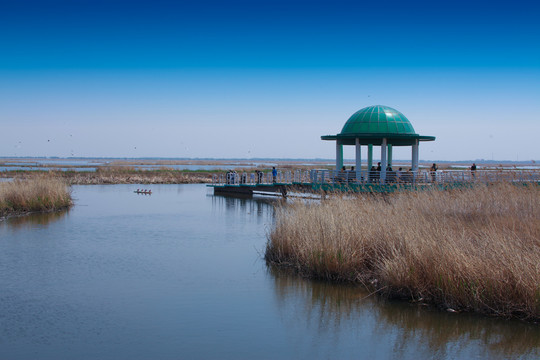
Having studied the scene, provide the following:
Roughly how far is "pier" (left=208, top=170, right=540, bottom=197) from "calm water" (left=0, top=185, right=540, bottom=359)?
605 cm

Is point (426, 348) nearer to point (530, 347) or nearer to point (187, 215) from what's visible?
point (530, 347)

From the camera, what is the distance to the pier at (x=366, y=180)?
24.0 meters

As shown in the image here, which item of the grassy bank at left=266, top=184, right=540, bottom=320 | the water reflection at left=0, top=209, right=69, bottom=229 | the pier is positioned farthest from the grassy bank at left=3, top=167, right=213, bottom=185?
the grassy bank at left=266, top=184, right=540, bottom=320

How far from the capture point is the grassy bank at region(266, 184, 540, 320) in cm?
1044

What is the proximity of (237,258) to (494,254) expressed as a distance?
29.4ft

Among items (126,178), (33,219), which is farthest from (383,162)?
(126,178)

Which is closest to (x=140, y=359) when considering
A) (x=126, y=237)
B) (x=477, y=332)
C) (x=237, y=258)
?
(x=477, y=332)

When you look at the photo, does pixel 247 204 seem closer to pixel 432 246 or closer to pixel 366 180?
pixel 366 180

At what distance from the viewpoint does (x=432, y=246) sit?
454 inches

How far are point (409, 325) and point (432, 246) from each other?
72.4 inches

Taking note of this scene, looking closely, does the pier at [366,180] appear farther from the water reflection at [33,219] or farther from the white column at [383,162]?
the water reflection at [33,219]

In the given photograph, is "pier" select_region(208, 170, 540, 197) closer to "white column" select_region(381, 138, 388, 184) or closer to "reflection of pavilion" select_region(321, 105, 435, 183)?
"white column" select_region(381, 138, 388, 184)

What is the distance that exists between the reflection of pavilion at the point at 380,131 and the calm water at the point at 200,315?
14.3 meters

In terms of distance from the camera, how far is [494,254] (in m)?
10.7
